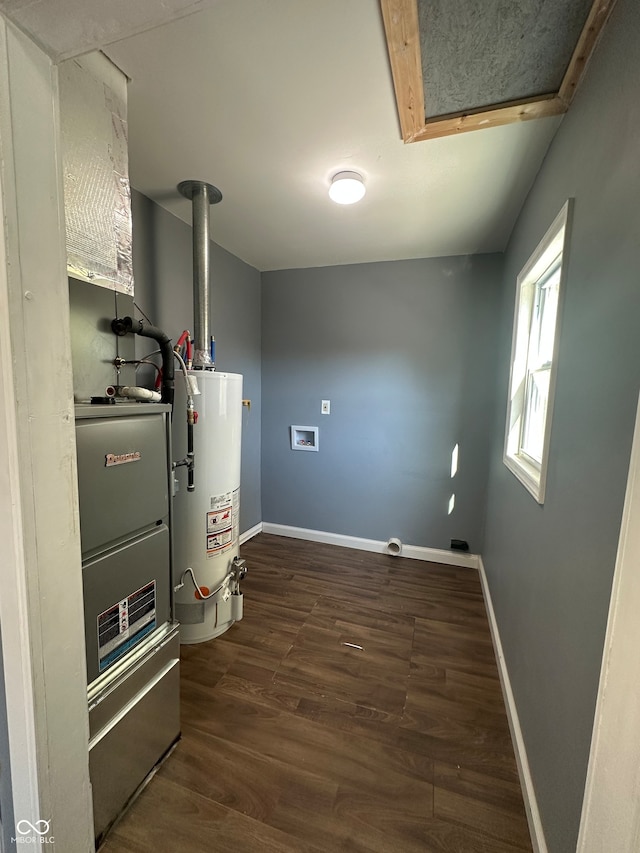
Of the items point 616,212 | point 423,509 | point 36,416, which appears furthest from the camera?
point 423,509

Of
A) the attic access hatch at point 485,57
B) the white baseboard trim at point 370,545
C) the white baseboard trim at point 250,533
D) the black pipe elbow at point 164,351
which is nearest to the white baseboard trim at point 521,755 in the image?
the white baseboard trim at point 370,545

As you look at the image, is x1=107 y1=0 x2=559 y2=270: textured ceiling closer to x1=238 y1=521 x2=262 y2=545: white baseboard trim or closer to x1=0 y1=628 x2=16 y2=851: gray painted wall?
x1=0 y1=628 x2=16 y2=851: gray painted wall

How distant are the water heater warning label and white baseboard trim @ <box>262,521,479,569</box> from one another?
1.30 meters

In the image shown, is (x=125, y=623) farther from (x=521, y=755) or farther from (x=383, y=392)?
(x=383, y=392)

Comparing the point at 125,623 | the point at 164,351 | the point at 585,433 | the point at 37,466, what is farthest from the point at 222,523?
the point at 585,433

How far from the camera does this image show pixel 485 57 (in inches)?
42.3

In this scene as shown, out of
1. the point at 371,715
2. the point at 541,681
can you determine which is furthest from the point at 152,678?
the point at 541,681

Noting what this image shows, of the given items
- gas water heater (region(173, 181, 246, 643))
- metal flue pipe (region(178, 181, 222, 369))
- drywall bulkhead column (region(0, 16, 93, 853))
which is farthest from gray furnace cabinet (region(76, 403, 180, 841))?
metal flue pipe (region(178, 181, 222, 369))

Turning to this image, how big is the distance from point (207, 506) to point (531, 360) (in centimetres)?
194

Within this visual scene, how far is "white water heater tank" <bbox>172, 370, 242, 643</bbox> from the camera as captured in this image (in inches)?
68.5

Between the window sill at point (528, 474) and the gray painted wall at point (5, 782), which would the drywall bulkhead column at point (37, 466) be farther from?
the window sill at point (528, 474)

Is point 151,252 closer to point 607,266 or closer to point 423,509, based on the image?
point 607,266

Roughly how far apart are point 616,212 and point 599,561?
83 centimetres

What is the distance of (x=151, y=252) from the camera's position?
196 cm
